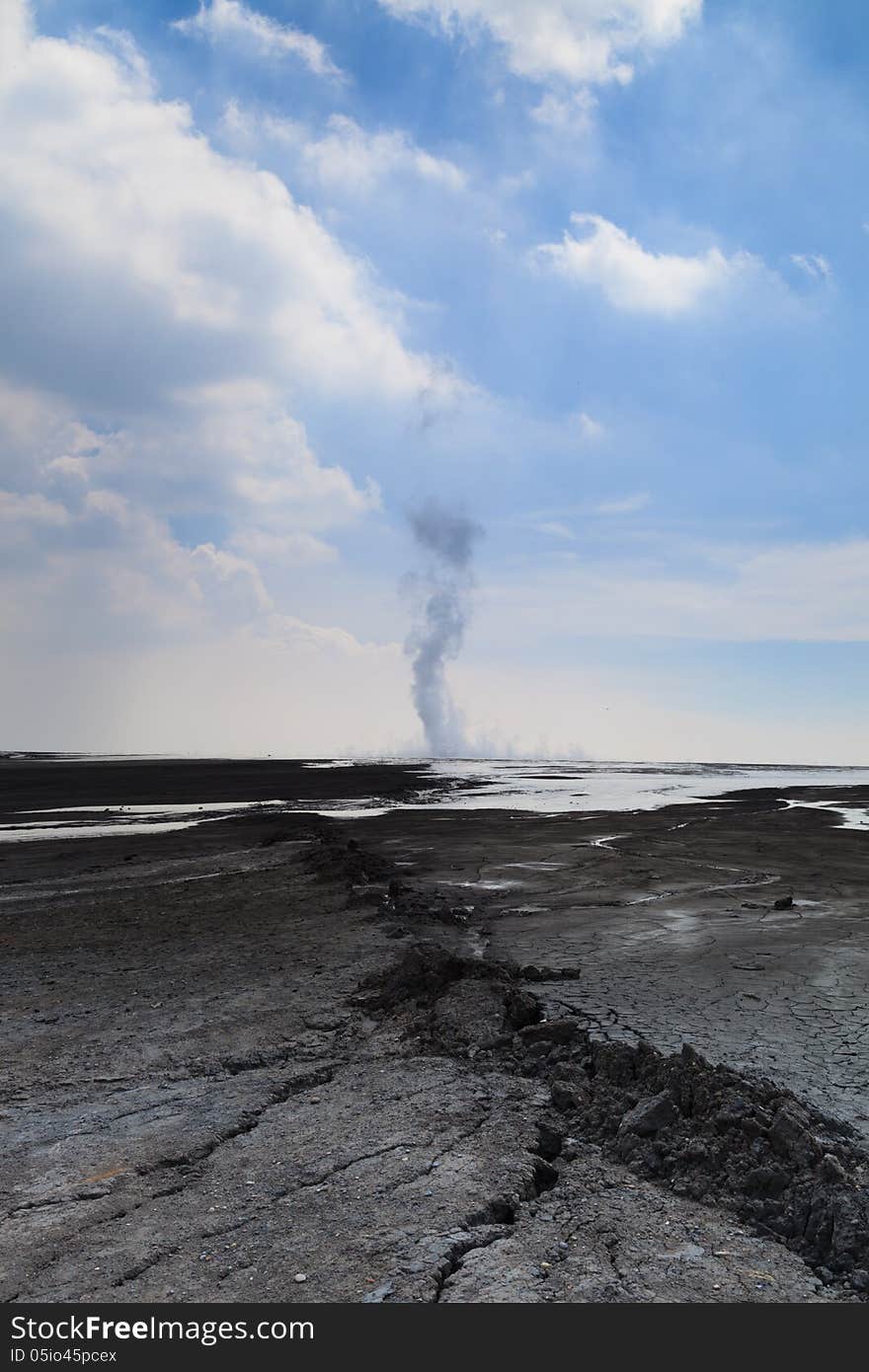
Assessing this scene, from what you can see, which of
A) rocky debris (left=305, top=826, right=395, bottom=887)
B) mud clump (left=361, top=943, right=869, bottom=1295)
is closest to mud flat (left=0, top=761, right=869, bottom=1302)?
mud clump (left=361, top=943, right=869, bottom=1295)

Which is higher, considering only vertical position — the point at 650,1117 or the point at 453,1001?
the point at 650,1117

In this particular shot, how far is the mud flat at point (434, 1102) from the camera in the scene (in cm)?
390

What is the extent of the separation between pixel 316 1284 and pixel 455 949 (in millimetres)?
7082

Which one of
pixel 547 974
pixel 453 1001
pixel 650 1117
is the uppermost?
pixel 650 1117

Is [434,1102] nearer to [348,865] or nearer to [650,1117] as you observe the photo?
[650,1117]

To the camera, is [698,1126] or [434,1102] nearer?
[698,1126]

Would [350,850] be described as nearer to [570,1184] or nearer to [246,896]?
[246,896]

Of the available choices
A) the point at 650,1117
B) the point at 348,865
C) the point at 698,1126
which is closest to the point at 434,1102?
the point at 650,1117

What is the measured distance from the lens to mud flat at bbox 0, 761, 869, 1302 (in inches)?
153

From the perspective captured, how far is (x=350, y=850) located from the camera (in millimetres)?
19156

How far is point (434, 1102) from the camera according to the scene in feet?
19.0

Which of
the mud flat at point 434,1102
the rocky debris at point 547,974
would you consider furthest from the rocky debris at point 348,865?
the rocky debris at point 547,974

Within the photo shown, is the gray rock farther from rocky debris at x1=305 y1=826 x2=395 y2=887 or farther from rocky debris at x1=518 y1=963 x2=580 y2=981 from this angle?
rocky debris at x1=305 y1=826 x2=395 y2=887
